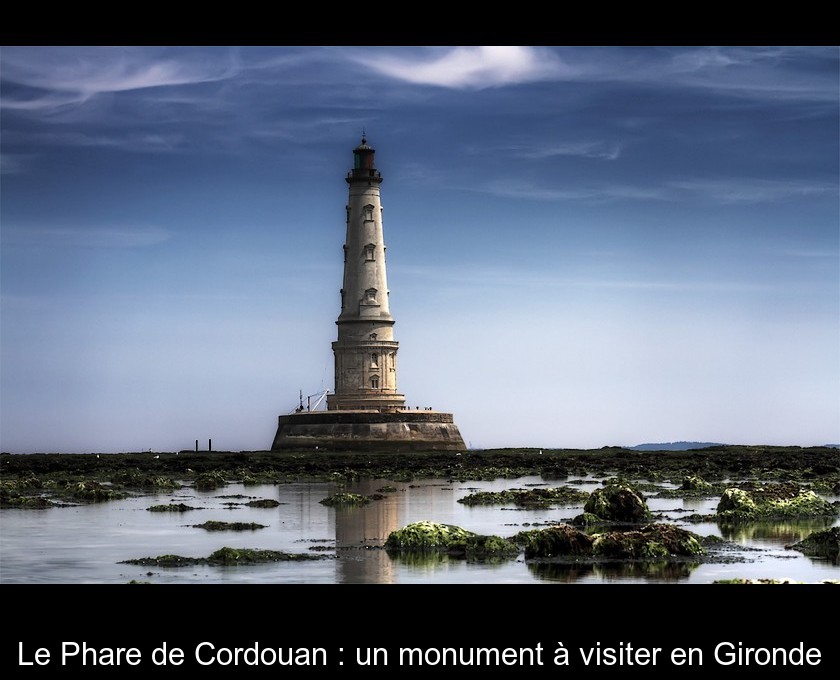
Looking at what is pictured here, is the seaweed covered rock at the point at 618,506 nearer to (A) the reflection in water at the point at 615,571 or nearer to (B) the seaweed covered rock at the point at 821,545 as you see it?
(B) the seaweed covered rock at the point at 821,545

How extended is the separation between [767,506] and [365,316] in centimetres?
5507

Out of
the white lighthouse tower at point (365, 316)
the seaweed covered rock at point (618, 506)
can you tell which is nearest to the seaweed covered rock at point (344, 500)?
the seaweed covered rock at point (618, 506)

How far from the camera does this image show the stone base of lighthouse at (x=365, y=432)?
7925 centimetres

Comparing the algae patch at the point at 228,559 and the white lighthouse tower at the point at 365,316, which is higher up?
the white lighthouse tower at the point at 365,316

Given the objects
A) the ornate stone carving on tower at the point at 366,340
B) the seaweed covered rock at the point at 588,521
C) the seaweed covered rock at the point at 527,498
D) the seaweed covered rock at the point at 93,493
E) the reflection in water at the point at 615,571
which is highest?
the ornate stone carving on tower at the point at 366,340

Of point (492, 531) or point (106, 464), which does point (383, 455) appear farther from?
point (492, 531)

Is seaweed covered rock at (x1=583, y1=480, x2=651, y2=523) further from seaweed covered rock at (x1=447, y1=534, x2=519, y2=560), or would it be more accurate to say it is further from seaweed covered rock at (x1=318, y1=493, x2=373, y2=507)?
seaweed covered rock at (x1=318, y1=493, x2=373, y2=507)

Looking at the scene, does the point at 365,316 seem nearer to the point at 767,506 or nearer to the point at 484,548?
the point at 767,506

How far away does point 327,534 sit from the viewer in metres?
26.7

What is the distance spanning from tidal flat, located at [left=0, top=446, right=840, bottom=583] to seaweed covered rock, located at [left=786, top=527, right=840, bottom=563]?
1.3 inches

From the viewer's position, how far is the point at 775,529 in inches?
1067
